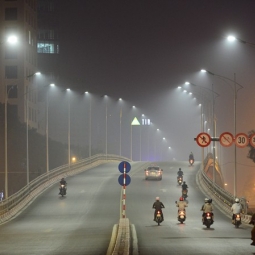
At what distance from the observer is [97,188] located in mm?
69938

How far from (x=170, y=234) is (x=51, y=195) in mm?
30385

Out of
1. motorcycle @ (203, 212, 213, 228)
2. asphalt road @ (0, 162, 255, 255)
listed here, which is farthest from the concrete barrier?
motorcycle @ (203, 212, 213, 228)

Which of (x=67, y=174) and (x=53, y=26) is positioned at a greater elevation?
(x=53, y=26)

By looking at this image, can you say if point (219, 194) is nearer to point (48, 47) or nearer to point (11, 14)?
point (11, 14)

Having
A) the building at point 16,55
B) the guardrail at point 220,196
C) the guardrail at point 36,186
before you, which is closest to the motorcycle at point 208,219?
the guardrail at point 220,196

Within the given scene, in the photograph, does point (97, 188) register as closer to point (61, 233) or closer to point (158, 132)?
point (61, 233)

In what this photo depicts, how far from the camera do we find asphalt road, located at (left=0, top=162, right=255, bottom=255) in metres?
28.3

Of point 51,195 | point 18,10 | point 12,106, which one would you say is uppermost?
point 18,10

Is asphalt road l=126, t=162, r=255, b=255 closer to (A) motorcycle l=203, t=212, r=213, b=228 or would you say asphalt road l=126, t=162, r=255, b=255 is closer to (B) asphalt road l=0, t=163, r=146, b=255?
(A) motorcycle l=203, t=212, r=213, b=228

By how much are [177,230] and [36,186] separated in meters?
30.1

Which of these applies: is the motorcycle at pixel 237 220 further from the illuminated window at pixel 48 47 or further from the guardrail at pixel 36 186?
the illuminated window at pixel 48 47

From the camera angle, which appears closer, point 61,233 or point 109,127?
point 61,233

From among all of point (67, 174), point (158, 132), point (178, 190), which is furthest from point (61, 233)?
point (158, 132)

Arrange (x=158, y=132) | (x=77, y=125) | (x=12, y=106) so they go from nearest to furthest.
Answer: (x=12, y=106), (x=77, y=125), (x=158, y=132)
